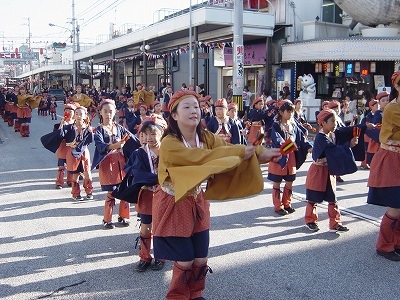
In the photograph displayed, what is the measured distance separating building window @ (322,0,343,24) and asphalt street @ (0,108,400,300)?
15238 mm

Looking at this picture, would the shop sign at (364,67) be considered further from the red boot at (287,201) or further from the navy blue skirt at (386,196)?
the navy blue skirt at (386,196)

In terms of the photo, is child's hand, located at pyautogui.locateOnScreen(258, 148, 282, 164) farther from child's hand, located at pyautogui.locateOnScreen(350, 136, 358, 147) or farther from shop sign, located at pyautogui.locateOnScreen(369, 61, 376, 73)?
shop sign, located at pyautogui.locateOnScreen(369, 61, 376, 73)

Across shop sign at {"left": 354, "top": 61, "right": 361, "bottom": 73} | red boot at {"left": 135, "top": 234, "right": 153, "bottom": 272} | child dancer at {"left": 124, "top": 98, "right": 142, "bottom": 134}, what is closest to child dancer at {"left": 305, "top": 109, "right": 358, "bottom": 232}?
red boot at {"left": 135, "top": 234, "right": 153, "bottom": 272}

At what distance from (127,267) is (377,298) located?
2444 mm

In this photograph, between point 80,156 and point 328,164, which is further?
point 80,156

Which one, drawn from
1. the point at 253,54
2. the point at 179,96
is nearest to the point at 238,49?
the point at 253,54

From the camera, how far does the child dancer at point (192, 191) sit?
3189 millimetres

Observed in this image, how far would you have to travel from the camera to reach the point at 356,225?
6.13 meters

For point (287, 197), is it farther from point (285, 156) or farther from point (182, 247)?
point (182, 247)

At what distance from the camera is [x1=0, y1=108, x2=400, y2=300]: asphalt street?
4.25 metres

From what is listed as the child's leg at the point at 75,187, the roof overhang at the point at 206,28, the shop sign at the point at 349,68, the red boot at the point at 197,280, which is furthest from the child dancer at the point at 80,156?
the shop sign at the point at 349,68

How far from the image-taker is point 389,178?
190 inches

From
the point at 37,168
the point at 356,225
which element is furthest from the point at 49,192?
the point at 356,225

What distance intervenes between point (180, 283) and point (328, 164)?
2890 millimetres
